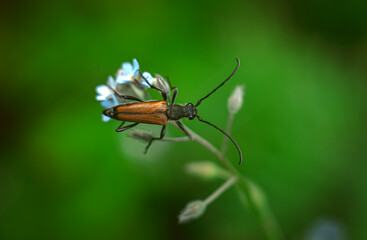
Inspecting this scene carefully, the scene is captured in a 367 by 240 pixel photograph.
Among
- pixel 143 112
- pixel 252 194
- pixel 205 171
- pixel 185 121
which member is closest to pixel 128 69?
pixel 143 112

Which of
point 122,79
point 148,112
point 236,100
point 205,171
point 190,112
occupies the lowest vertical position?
point 205,171

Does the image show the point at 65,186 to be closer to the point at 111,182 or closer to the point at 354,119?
the point at 111,182

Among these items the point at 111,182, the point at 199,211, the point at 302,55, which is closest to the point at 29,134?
the point at 111,182

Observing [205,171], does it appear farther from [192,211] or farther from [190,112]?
[190,112]

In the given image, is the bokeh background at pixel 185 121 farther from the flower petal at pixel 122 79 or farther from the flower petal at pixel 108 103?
the flower petal at pixel 122 79

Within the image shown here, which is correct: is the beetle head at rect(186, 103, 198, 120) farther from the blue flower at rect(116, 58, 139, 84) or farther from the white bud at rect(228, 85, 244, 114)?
the blue flower at rect(116, 58, 139, 84)

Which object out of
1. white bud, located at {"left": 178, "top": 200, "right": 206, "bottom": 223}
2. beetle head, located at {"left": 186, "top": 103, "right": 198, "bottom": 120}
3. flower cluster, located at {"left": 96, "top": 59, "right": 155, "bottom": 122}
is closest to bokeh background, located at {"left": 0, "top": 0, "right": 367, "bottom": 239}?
beetle head, located at {"left": 186, "top": 103, "right": 198, "bottom": 120}
